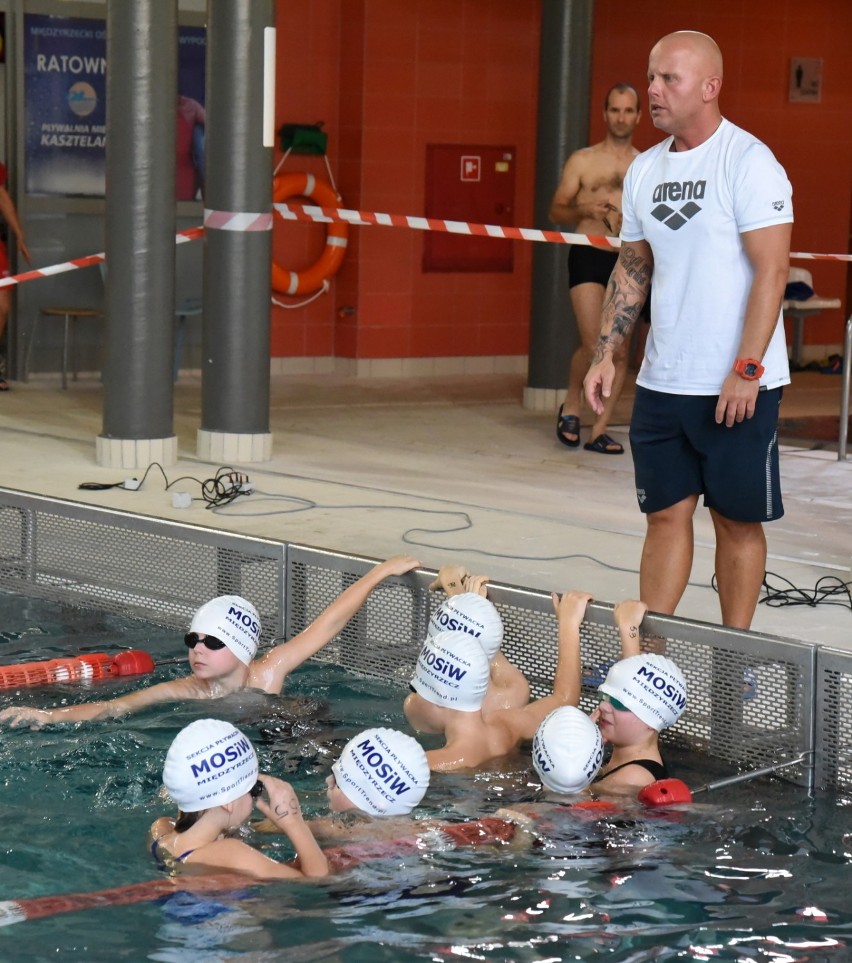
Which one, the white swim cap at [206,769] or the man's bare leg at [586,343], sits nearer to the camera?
the white swim cap at [206,769]

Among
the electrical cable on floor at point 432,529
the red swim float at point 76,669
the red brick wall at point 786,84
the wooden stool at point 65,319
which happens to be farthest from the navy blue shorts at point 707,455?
the red brick wall at point 786,84

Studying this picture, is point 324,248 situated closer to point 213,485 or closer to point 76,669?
point 213,485

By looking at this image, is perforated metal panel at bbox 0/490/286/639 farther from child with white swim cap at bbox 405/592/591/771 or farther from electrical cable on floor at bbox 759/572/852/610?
electrical cable on floor at bbox 759/572/852/610

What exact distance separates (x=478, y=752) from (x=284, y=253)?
29.2 feet

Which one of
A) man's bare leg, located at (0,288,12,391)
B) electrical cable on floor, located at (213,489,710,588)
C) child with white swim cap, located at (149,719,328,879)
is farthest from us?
man's bare leg, located at (0,288,12,391)

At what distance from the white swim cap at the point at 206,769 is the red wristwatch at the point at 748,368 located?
1691 millimetres

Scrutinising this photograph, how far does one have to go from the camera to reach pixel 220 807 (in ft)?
12.6

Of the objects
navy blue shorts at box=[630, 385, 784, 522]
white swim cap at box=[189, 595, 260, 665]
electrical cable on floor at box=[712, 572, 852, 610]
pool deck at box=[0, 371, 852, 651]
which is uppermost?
navy blue shorts at box=[630, 385, 784, 522]

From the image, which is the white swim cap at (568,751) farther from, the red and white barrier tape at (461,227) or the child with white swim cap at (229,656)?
the red and white barrier tape at (461,227)

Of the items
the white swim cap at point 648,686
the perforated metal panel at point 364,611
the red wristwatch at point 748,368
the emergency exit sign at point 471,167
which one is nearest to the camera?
the white swim cap at point 648,686

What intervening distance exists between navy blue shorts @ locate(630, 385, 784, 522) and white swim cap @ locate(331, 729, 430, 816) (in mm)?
1225

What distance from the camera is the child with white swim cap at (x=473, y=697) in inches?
181

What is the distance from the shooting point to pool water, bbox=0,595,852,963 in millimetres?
3459

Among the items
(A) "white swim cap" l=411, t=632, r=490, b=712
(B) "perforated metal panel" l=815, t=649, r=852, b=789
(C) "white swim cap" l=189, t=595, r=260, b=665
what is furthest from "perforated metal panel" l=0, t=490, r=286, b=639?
(B) "perforated metal panel" l=815, t=649, r=852, b=789
